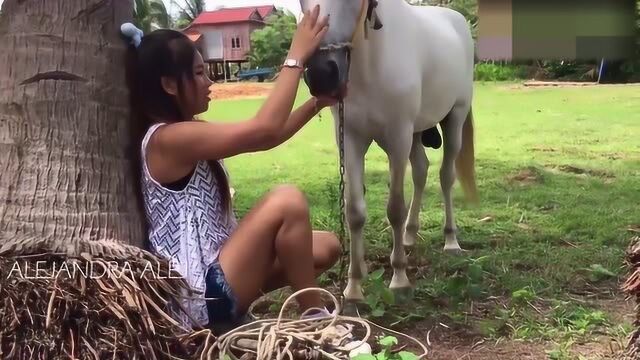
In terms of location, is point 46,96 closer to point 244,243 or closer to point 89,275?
point 89,275

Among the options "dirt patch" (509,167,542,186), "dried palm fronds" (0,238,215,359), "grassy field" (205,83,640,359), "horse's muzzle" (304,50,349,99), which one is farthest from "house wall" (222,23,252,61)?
"dried palm fronds" (0,238,215,359)

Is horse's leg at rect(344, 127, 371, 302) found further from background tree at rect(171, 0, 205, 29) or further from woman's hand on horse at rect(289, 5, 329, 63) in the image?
background tree at rect(171, 0, 205, 29)

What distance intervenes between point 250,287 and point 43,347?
76 centimetres

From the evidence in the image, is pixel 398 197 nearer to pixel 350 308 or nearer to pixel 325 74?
pixel 350 308

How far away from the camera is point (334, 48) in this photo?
3.12 metres

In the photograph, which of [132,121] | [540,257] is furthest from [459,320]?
[132,121]

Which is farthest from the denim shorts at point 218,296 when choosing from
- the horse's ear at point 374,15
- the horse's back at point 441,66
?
the horse's back at point 441,66

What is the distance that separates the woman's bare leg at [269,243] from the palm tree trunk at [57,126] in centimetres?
37

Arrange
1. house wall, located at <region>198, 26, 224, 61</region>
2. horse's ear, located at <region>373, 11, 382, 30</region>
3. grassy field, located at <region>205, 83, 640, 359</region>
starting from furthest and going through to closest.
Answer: house wall, located at <region>198, 26, 224, 61</region> < horse's ear, located at <region>373, 11, 382, 30</region> < grassy field, located at <region>205, 83, 640, 359</region>

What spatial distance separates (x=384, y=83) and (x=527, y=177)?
3.98m

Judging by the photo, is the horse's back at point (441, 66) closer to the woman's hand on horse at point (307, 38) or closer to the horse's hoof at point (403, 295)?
the horse's hoof at point (403, 295)

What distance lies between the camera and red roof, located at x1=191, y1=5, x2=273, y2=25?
38994mm

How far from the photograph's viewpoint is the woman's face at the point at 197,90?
269cm

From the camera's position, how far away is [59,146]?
2.47 metres
